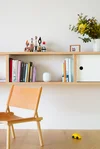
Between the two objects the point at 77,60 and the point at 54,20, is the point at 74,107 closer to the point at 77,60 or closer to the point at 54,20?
the point at 77,60

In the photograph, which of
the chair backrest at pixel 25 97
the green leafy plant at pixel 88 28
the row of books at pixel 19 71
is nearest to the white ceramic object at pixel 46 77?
the row of books at pixel 19 71

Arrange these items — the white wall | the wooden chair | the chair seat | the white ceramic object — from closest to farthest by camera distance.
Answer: the chair seat, the wooden chair, the white ceramic object, the white wall

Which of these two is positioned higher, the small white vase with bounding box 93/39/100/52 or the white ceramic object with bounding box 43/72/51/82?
the small white vase with bounding box 93/39/100/52

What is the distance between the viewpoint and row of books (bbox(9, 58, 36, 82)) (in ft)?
10.2

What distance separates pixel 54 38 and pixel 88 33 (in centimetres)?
51

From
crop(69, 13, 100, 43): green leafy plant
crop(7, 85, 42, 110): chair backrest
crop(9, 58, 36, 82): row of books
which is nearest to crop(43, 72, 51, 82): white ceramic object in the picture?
crop(9, 58, 36, 82): row of books

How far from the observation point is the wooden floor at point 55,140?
8.56 feet

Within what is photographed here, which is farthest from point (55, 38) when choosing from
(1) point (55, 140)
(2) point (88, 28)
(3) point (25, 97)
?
(1) point (55, 140)

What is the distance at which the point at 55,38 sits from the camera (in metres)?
3.33

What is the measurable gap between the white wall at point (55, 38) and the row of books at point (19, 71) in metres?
0.29

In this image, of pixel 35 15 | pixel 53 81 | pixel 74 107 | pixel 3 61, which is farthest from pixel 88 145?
pixel 35 15

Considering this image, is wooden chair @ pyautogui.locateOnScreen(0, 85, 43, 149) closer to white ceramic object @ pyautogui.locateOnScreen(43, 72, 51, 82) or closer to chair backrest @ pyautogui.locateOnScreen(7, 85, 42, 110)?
chair backrest @ pyautogui.locateOnScreen(7, 85, 42, 110)

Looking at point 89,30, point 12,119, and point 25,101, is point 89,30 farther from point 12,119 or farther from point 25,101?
point 12,119

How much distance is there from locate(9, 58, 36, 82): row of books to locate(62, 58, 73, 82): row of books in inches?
16.5
